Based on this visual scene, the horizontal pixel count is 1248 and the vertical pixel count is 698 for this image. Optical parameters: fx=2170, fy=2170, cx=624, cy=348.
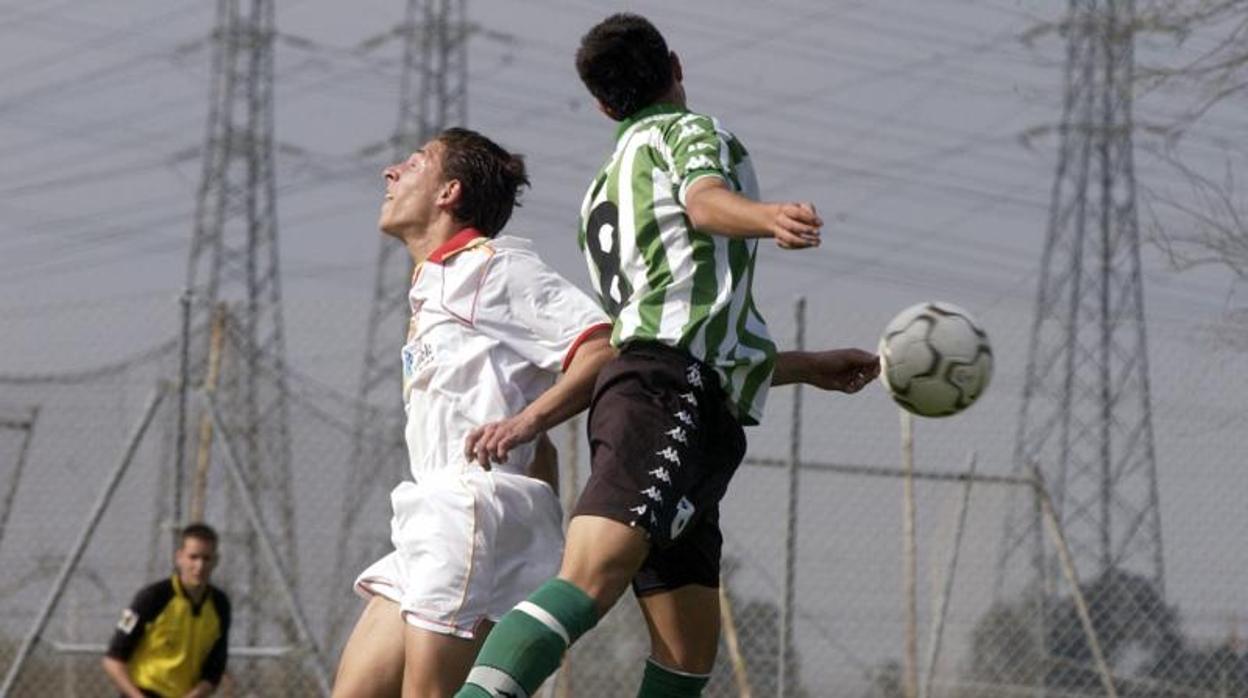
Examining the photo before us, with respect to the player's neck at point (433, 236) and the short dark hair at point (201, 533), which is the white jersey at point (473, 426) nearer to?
the player's neck at point (433, 236)

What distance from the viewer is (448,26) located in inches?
1069

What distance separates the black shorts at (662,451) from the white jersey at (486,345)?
298 mm

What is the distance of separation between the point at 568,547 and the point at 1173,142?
268 inches

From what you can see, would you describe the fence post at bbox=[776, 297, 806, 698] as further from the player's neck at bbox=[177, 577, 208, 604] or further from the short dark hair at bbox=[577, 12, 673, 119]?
the short dark hair at bbox=[577, 12, 673, 119]

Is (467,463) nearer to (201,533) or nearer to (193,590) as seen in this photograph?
(201,533)

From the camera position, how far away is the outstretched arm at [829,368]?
5.21 m

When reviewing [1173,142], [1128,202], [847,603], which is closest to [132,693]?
[847,603]

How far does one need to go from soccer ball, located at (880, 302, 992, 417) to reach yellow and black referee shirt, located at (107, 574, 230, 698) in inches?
240

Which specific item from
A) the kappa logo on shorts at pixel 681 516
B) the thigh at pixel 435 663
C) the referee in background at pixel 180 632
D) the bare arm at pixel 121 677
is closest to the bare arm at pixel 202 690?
the referee in background at pixel 180 632

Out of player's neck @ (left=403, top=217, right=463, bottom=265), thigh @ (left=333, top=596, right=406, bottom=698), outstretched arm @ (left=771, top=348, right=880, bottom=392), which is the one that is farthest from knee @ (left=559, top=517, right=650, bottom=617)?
player's neck @ (left=403, top=217, right=463, bottom=265)

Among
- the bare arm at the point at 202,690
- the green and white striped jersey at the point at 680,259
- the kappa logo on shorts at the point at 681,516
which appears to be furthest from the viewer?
the bare arm at the point at 202,690

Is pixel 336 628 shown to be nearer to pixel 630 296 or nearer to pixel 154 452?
pixel 154 452

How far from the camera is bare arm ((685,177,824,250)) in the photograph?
4180 mm

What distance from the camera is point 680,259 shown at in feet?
15.5
